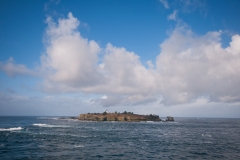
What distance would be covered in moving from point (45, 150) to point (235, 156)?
38.0m

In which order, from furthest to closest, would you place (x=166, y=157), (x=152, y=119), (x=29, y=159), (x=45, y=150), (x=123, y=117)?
(x=152, y=119), (x=123, y=117), (x=45, y=150), (x=166, y=157), (x=29, y=159)

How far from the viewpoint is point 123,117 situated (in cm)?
18438

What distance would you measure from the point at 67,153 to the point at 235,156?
32.7 m

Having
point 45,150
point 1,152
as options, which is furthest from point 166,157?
point 1,152

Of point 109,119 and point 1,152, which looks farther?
point 109,119

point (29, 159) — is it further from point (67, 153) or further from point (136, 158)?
point (136, 158)

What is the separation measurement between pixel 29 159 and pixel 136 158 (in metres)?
18.8

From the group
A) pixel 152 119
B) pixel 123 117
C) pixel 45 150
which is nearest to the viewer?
pixel 45 150

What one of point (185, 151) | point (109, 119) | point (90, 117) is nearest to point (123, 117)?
point (109, 119)

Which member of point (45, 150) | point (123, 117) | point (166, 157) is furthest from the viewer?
point (123, 117)

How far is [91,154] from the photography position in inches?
1474

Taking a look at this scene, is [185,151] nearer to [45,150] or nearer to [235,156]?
[235,156]

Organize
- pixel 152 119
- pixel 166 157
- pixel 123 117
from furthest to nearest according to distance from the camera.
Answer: pixel 152 119
pixel 123 117
pixel 166 157

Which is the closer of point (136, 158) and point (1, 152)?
point (136, 158)
